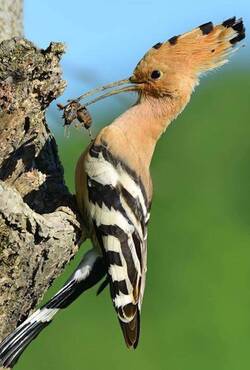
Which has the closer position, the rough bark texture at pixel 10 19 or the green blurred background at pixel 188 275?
the rough bark texture at pixel 10 19

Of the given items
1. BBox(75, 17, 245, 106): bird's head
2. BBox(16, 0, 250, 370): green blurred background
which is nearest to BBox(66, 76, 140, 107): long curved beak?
BBox(75, 17, 245, 106): bird's head

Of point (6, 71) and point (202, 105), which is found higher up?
point (6, 71)

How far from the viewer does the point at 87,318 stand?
6328 millimetres

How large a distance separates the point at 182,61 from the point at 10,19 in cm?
52

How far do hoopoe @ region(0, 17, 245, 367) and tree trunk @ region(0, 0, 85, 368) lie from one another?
0.09 m

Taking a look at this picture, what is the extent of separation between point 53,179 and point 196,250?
4.19 meters

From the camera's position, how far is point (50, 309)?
3014 millimetres

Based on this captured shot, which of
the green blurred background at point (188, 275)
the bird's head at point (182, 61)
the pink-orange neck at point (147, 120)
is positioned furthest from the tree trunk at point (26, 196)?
the green blurred background at point (188, 275)

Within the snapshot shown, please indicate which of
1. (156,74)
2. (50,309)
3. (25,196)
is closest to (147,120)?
(156,74)

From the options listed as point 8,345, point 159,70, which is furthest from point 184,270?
point 8,345

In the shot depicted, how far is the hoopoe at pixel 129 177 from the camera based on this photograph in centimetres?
299

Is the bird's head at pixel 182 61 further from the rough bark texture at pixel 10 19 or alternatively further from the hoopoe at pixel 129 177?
the rough bark texture at pixel 10 19

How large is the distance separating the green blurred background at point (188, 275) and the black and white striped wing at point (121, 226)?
5.64 feet

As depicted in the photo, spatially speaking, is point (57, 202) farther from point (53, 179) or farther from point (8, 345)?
point (8, 345)
